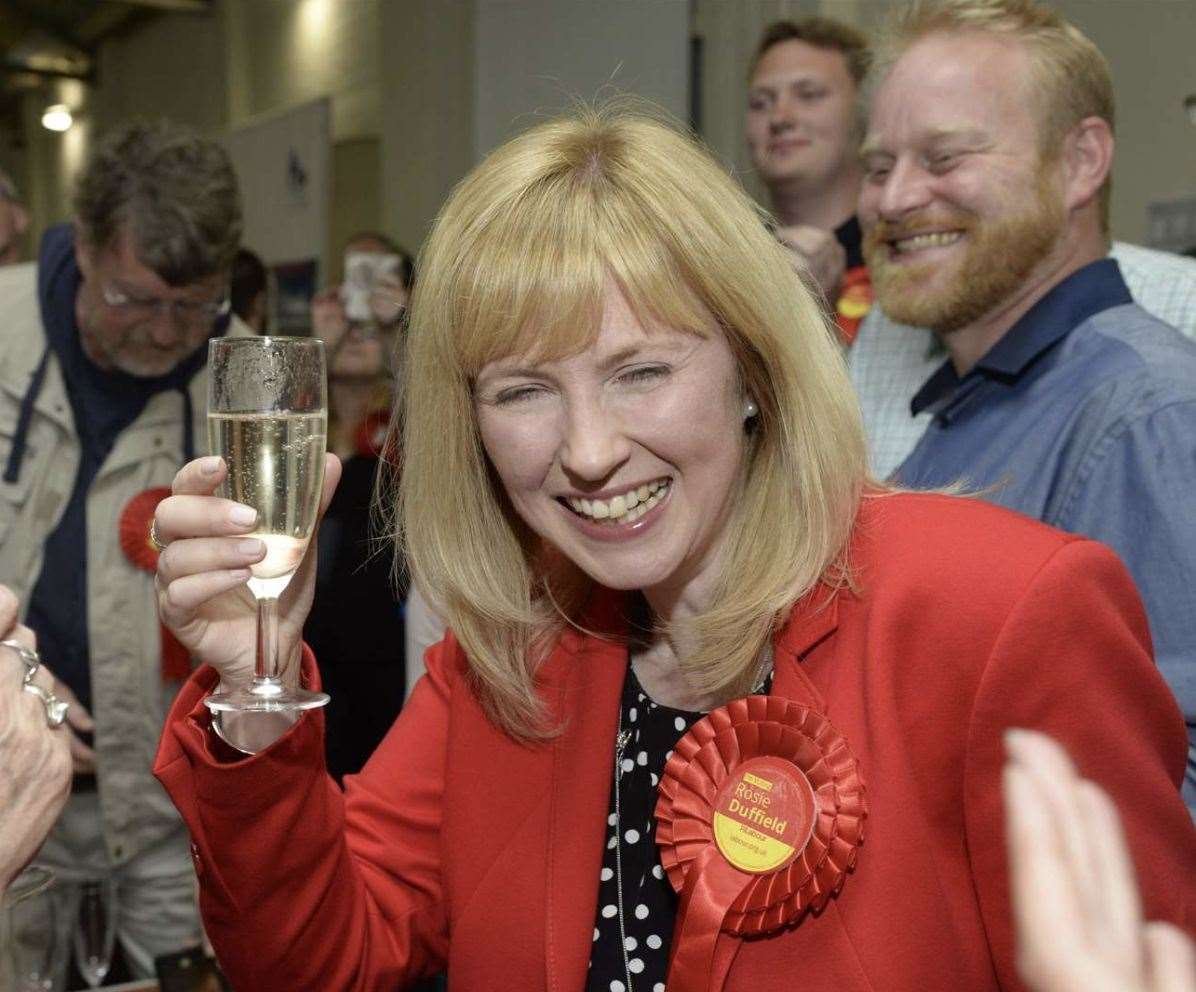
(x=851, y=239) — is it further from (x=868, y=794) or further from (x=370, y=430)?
(x=868, y=794)

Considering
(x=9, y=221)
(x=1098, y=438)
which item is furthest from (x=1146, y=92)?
Answer: (x=9, y=221)

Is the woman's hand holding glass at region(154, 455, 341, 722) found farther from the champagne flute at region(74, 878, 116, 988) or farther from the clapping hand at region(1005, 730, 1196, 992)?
the clapping hand at region(1005, 730, 1196, 992)

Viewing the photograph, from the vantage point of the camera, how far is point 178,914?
8.92ft

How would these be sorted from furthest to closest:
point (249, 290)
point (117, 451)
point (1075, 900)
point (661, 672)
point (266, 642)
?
1. point (249, 290)
2. point (117, 451)
3. point (661, 672)
4. point (266, 642)
5. point (1075, 900)

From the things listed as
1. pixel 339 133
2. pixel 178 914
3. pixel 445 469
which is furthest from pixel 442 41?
pixel 445 469

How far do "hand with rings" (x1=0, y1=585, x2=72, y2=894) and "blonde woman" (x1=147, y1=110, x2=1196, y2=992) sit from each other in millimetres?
132

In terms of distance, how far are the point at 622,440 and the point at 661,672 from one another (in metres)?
0.34

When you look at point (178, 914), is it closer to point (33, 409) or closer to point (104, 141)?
point (33, 409)

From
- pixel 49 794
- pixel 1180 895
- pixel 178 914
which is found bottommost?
pixel 178 914

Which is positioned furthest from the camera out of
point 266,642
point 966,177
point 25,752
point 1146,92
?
point 1146,92

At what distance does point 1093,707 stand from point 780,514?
38 centimetres

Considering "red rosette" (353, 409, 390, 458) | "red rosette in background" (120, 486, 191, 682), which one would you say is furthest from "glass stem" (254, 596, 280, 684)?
"red rosette in background" (120, 486, 191, 682)

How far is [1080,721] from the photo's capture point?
3.74 feet

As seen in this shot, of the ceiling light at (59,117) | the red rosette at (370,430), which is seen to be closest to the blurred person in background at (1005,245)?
the red rosette at (370,430)
